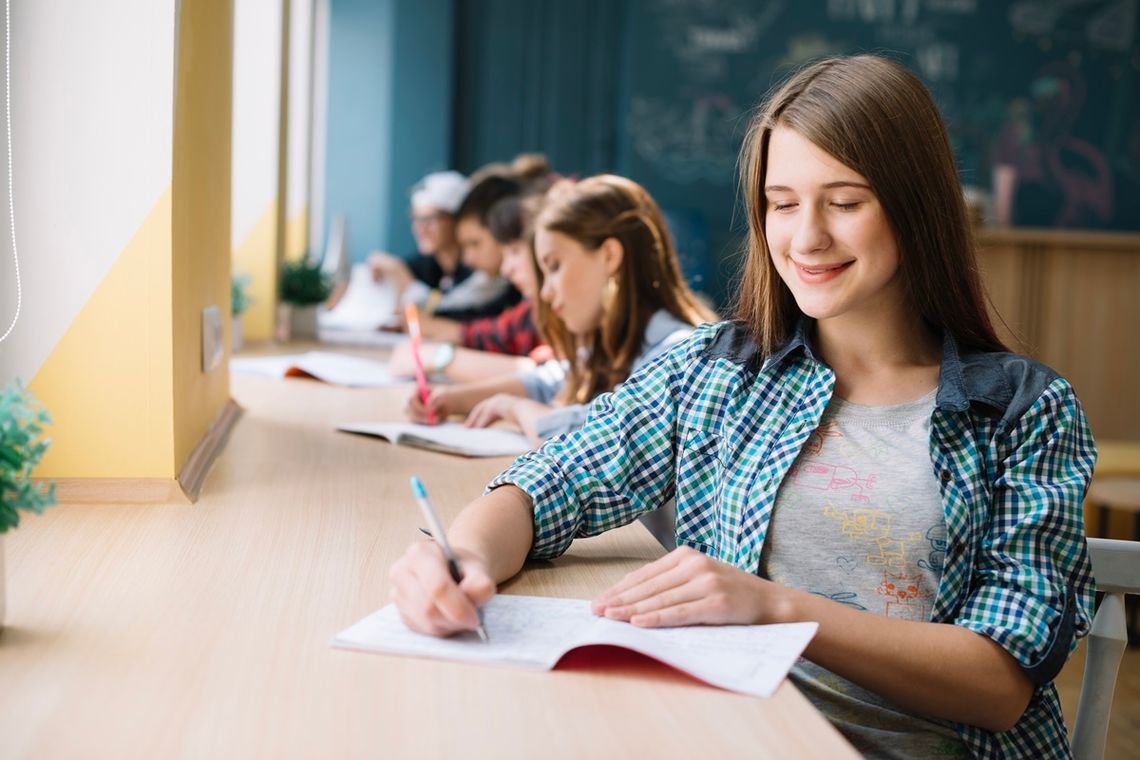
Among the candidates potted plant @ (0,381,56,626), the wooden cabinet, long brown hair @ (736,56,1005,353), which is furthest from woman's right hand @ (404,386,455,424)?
the wooden cabinet

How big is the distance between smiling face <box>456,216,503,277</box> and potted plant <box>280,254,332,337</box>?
0.50 metres

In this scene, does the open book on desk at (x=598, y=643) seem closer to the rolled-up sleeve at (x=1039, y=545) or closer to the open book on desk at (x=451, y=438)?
the rolled-up sleeve at (x=1039, y=545)

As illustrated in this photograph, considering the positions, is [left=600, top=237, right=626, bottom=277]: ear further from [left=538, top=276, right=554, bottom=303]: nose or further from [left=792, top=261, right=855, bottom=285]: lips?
[left=792, top=261, right=855, bottom=285]: lips

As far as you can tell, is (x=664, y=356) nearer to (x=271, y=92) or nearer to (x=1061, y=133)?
(x=271, y=92)

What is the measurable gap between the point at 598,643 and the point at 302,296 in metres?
2.62

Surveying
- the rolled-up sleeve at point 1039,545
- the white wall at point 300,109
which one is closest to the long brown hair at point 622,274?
the rolled-up sleeve at point 1039,545

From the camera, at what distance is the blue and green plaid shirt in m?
1.02

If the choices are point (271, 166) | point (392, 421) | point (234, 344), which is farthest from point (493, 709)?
point (271, 166)

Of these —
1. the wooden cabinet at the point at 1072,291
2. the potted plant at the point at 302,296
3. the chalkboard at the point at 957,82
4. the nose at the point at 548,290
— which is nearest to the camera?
the nose at the point at 548,290

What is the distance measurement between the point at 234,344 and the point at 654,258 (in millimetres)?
1182

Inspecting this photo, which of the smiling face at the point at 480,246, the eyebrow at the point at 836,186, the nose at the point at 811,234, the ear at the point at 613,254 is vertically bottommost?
the smiling face at the point at 480,246

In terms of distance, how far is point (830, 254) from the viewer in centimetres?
114

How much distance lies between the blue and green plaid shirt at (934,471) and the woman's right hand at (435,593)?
0.22 m

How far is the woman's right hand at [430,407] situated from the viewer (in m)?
2.02
